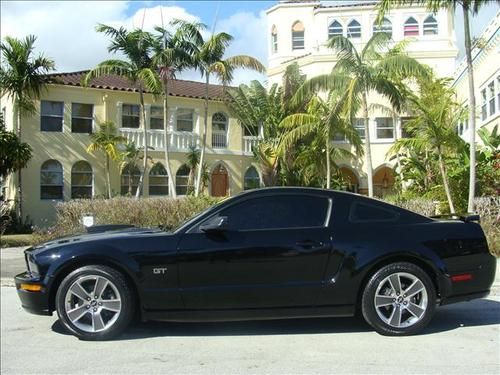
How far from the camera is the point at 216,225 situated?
557 cm

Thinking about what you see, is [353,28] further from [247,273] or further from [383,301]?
[247,273]

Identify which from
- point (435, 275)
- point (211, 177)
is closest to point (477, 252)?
point (435, 275)

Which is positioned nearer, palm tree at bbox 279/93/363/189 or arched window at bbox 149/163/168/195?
palm tree at bbox 279/93/363/189

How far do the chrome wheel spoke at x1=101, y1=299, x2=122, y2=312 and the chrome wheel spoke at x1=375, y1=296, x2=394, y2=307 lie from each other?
257 centimetres

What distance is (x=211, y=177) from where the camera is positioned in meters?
27.6

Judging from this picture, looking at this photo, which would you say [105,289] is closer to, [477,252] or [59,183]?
[477,252]

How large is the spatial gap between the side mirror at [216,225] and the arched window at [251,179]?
22831mm

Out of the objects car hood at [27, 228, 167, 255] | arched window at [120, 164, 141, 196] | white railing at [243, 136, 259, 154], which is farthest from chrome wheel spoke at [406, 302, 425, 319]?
white railing at [243, 136, 259, 154]

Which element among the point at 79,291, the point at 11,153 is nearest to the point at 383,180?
the point at 11,153

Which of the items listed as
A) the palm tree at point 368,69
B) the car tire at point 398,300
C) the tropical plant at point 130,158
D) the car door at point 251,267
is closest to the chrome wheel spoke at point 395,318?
the car tire at point 398,300

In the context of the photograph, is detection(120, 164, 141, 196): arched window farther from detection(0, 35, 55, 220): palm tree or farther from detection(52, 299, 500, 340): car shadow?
detection(52, 299, 500, 340): car shadow

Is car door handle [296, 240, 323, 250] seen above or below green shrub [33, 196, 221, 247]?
below

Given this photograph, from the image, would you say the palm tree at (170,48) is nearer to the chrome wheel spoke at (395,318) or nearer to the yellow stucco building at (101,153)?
the yellow stucco building at (101,153)

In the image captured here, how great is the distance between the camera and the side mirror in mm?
5557
